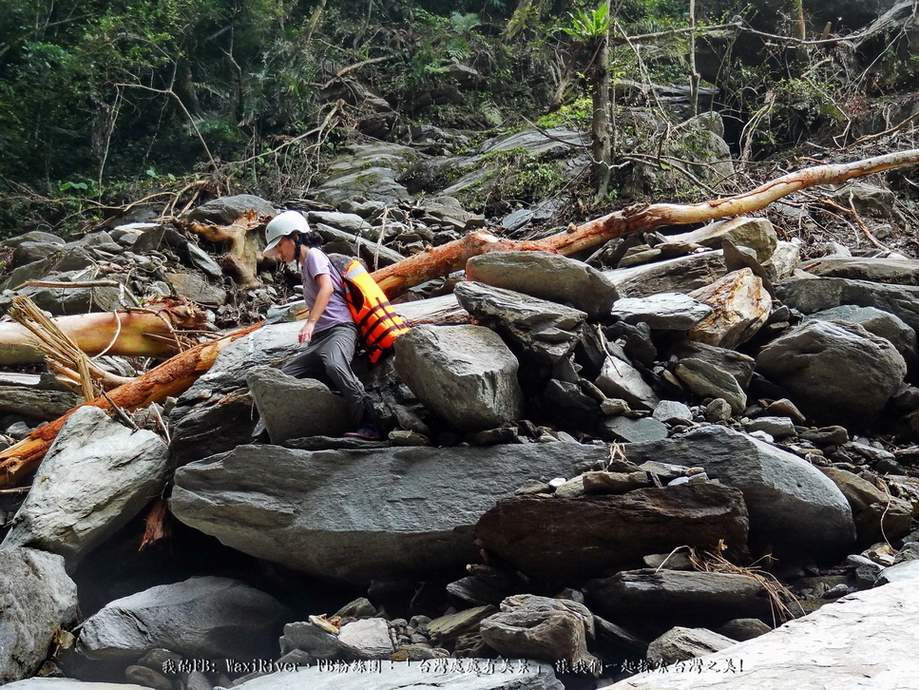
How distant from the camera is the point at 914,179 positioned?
481 inches

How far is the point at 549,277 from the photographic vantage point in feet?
18.9

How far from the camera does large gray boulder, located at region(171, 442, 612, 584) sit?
4.55 metres

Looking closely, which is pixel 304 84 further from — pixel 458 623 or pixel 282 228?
pixel 458 623

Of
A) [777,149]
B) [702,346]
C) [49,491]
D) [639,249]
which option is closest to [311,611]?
[49,491]

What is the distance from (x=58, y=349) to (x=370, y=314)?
2.87 m

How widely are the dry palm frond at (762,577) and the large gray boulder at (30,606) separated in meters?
3.70

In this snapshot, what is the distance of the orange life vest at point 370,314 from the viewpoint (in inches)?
215

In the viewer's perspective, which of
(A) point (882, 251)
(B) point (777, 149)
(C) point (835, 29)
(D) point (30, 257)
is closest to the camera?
(A) point (882, 251)

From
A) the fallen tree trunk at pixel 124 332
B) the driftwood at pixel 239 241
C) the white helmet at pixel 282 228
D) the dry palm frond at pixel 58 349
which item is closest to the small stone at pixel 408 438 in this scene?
the white helmet at pixel 282 228

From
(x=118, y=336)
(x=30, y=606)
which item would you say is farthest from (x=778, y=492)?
(x=118, y=336)

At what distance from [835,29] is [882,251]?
355 inches

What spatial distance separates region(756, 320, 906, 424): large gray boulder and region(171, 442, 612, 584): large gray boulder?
1.98 m

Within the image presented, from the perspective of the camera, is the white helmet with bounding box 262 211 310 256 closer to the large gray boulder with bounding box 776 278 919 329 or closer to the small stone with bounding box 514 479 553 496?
the small stone with bounding box 514 479 553 496

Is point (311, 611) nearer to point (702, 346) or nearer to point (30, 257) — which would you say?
point (702, 346)
